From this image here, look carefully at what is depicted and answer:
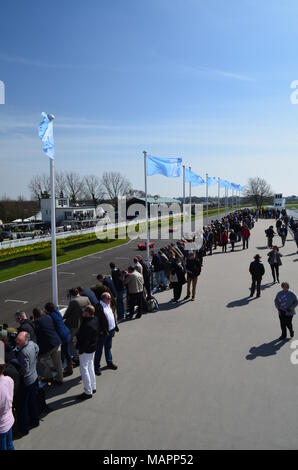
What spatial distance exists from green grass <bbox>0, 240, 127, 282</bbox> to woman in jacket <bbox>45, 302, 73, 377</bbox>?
14.8 metres

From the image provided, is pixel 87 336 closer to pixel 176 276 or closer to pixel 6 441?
pixel 6 441

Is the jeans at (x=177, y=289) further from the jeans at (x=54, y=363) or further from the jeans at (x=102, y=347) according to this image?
the jeans at (x=54, y=363)

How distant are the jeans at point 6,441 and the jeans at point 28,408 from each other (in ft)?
1.40

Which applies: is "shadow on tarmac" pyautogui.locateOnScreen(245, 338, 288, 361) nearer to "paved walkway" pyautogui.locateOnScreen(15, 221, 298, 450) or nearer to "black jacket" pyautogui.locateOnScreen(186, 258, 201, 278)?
"paved walkway" pyautogui.locateOnScreen(15, 221, 298, 450)

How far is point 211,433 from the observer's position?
4.69 metres

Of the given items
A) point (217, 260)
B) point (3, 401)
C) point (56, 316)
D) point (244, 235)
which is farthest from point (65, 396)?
point (244, 235)

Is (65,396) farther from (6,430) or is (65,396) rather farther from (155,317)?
(155,317)

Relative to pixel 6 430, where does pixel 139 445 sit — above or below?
below

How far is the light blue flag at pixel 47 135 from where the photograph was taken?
28.4ft

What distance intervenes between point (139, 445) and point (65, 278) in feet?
51.2

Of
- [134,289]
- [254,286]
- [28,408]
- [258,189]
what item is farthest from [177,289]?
[258,189]

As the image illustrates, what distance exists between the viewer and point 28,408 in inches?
196

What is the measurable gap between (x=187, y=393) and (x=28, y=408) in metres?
2.38

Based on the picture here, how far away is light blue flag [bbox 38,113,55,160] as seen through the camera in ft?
28.4
